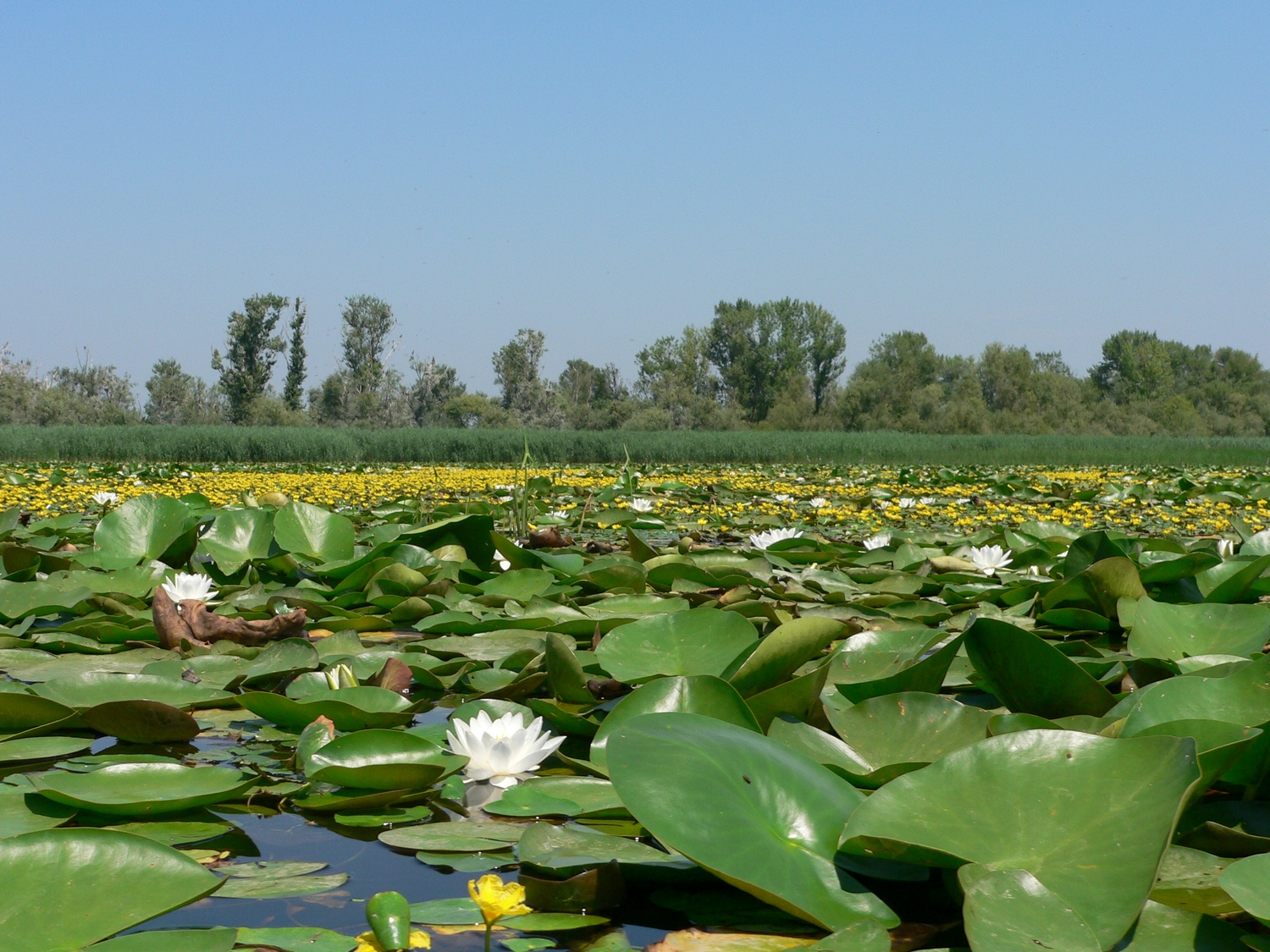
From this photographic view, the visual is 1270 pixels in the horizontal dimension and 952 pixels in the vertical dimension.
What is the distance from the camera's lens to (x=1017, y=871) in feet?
2.08

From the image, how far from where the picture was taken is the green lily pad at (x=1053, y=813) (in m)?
0.65

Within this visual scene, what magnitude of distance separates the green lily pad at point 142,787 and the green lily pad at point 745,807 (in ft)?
1.50

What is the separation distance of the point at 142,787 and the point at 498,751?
35 centimetres

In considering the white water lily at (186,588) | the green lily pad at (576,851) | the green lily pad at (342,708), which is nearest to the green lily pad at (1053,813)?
the green lily pad at (576,851)

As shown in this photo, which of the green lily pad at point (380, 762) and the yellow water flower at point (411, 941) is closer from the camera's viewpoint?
the yellow water flower at point (411, 941)

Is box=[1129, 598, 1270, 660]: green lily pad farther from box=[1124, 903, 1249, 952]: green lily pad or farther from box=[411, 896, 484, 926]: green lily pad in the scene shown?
box=[411, 896, 484, 926]: green lily pad

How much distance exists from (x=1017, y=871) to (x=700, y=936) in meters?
0.23

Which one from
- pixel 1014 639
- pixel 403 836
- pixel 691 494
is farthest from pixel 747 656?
pixel 691 494

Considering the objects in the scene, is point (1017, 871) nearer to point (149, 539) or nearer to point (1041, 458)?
point (149, 539)

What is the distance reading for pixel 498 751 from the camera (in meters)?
1.01

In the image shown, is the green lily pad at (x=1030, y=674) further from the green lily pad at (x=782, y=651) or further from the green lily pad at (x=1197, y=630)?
the green lily pad at (x=1197, y=630)

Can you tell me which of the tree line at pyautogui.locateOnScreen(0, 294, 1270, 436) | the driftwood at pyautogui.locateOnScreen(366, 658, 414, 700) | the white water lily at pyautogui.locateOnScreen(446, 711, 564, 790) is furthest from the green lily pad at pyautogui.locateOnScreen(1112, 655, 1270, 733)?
the tree line at pyautogui.locateOnScreen(0, 294, 1270, 436)

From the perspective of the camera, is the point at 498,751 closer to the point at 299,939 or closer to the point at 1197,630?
the point at 299,939

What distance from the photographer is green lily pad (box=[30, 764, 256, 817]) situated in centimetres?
89
